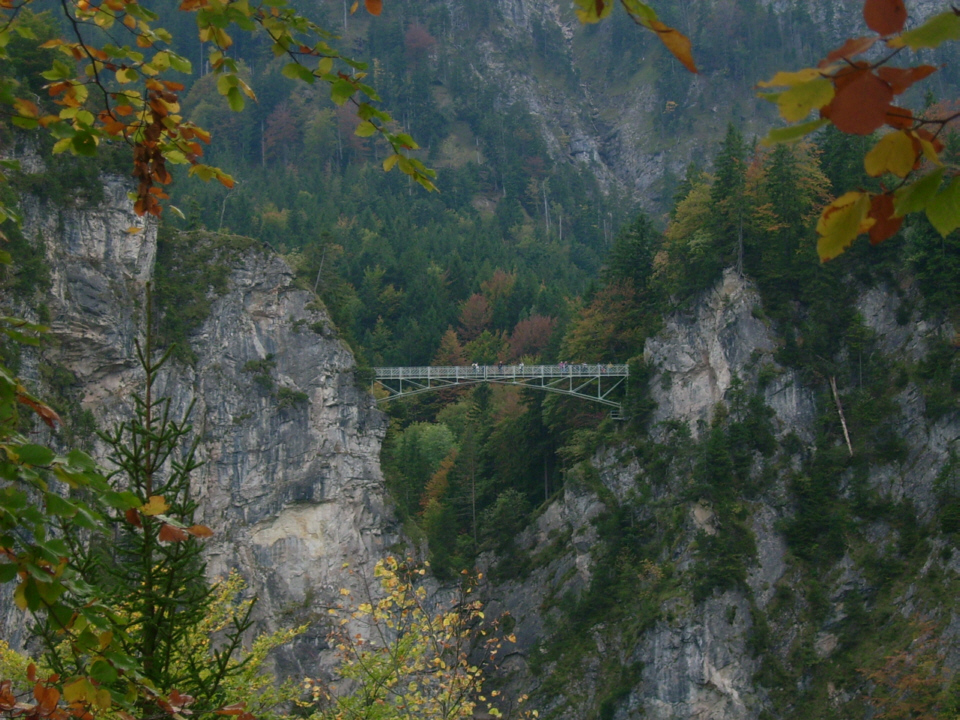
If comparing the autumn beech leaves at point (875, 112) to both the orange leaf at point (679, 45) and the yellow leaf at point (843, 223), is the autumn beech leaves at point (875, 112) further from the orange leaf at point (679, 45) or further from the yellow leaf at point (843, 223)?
the orange leaf at point (679, 45)

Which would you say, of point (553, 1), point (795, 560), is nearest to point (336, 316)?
point (795, 560)

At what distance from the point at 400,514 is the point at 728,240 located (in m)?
17.7

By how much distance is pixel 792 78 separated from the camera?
1.72 m

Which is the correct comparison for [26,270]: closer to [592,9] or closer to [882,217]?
[592,9]

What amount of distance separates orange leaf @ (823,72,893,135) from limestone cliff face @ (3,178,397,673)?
104 feet

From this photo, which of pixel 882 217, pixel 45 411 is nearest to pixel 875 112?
pixel 882 217

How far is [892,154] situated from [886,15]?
27 cm

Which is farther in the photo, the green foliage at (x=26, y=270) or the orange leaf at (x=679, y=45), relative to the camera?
the green foliage at (x=26, y=270)

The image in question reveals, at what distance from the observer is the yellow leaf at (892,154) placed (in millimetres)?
1731

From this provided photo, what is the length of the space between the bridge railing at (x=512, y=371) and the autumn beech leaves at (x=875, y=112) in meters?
32.9

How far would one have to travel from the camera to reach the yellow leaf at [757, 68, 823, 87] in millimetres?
1652

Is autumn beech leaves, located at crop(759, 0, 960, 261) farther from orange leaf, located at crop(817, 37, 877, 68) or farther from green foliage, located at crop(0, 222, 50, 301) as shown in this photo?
green foliage, located at crop(0, 222, 50, 301)

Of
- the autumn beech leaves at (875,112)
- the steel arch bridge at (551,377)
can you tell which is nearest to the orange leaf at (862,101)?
the autumn beech leaves at (875,112)

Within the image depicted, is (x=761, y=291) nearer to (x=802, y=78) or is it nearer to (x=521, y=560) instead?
(x=521, y=560)
